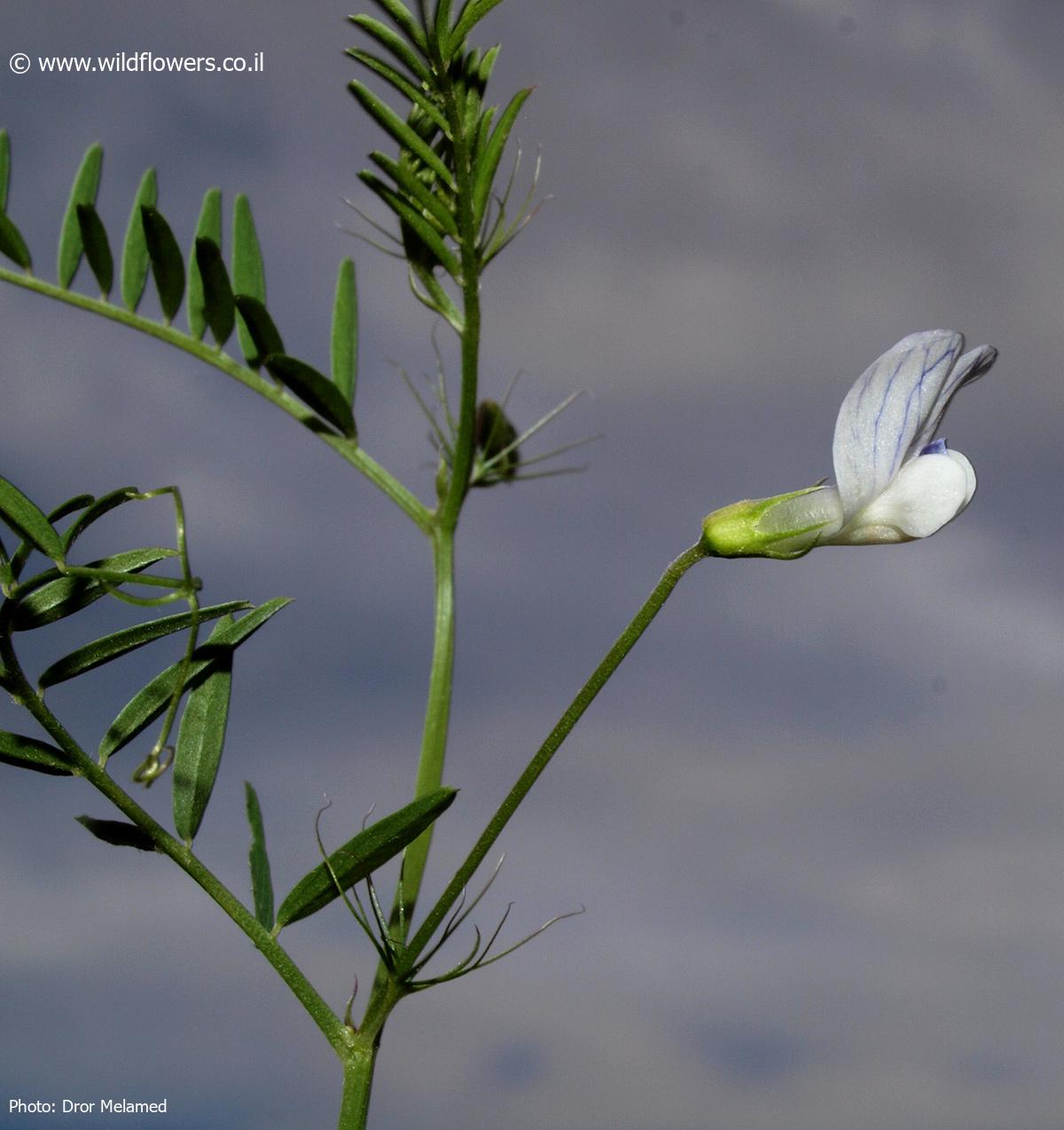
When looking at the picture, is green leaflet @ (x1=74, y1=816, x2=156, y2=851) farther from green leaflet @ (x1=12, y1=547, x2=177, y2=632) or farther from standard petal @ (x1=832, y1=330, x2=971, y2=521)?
standard petal @ (x1=832, y1=330, x2=971, y2=521)

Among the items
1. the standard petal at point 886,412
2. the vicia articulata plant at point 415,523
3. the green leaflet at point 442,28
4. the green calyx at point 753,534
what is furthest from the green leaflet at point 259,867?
the green leaflet at point 442,28

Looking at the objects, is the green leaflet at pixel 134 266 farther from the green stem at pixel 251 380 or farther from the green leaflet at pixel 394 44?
the green leaflet at pixel 394 44

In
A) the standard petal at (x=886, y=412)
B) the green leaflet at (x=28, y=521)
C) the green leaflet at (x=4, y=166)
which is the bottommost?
the green leaflet at (x=28, y=521)

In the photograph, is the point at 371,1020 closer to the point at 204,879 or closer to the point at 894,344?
the point at 204,879

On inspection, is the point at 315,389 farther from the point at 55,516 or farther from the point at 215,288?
the point at 55,516

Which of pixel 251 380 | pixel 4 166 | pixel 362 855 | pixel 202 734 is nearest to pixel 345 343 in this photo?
pixel 251 380

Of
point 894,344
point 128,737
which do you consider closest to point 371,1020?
point 128,737

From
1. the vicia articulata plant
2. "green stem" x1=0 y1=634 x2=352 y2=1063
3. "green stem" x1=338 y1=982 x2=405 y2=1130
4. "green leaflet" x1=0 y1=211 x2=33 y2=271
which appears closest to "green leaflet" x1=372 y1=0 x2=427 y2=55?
the vicia articulata plant
